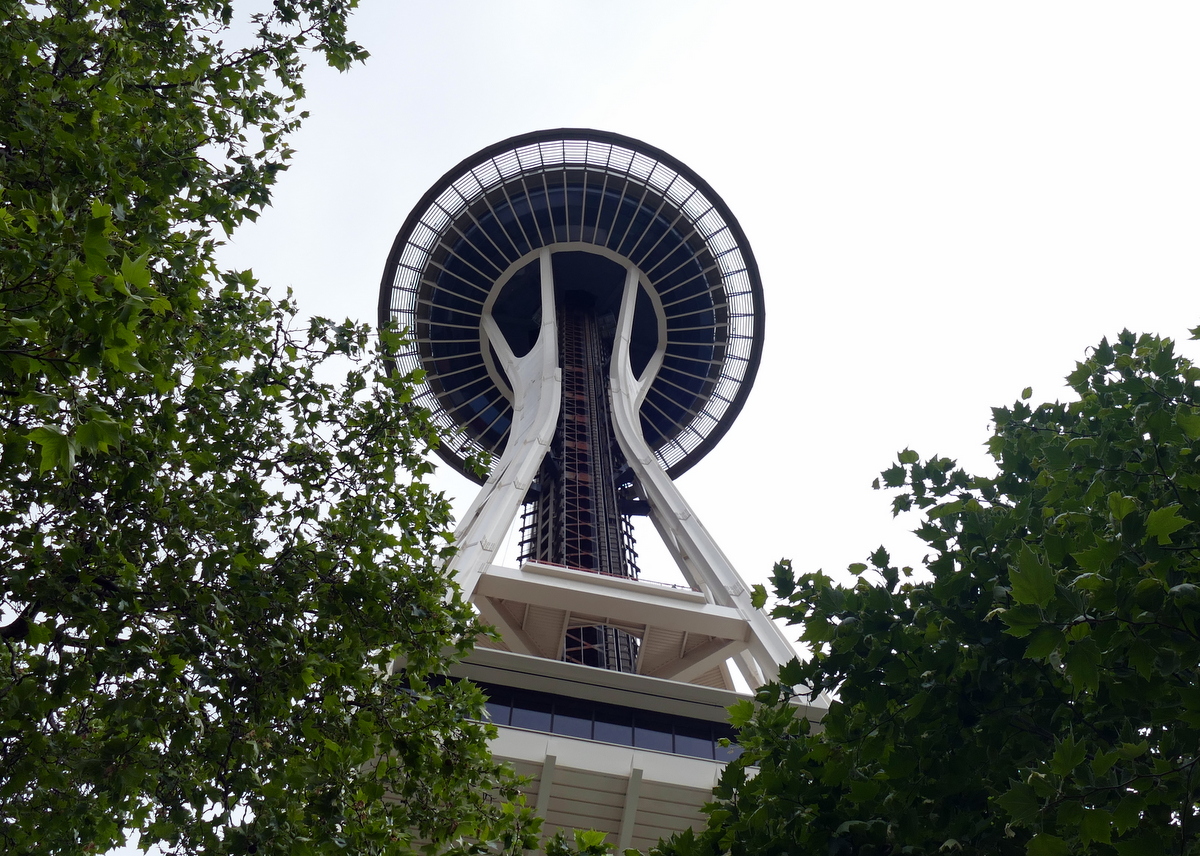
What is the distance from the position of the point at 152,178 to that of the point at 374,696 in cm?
434

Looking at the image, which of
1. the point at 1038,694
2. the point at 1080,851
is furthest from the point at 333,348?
the point at 1080,851

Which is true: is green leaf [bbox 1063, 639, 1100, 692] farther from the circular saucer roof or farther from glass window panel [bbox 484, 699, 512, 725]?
the circular saucer roof

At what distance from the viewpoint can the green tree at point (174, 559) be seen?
18.1 feet

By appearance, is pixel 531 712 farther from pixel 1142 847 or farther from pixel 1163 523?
pixel 1163 523

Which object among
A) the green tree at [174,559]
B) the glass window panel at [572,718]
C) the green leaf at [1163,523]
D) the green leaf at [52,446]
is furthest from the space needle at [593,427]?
the green leaf at [1163,523]

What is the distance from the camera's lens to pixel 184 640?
19.5ft

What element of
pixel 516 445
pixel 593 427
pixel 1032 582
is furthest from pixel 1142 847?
pixel 593 427

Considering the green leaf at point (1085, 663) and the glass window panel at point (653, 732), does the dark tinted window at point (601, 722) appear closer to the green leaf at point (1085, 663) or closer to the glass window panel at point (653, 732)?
the glass window panel at point (653, 732)

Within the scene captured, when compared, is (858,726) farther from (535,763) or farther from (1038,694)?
(535,763)

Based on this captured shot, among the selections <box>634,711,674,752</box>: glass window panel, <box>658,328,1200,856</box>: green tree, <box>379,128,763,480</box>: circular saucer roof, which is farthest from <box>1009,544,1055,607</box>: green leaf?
<box>379,128,763,480</box>: circular saucer roof

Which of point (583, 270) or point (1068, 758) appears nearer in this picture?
point (1068, 758)

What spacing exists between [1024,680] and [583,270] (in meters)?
34.3

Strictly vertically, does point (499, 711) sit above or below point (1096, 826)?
above

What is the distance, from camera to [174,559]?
21.1 feet
